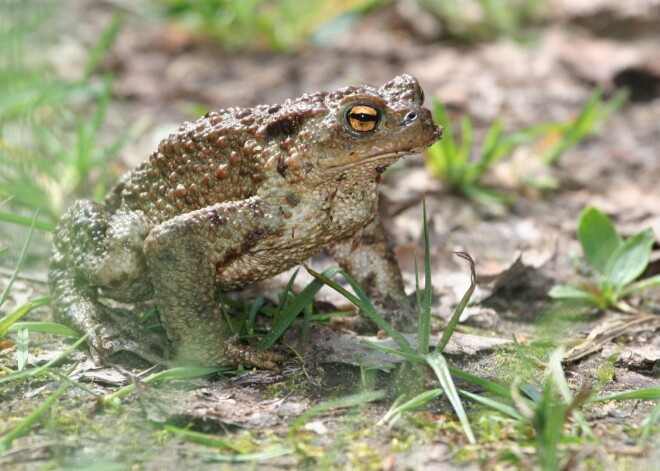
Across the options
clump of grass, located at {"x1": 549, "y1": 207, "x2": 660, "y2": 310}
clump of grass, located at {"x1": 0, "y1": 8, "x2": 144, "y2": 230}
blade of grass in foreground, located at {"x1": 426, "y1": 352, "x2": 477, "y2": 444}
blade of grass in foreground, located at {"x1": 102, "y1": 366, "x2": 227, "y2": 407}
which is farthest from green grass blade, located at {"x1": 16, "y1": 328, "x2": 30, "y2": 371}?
clump of grass, located at {"x1": 549, "y1": 207, "x2": 660, "y2": 310}

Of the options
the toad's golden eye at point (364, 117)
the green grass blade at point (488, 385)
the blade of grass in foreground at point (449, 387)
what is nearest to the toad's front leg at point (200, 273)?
the toad's golden eye at point (364, 117)

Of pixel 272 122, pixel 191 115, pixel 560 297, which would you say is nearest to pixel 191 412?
pixel 272 122

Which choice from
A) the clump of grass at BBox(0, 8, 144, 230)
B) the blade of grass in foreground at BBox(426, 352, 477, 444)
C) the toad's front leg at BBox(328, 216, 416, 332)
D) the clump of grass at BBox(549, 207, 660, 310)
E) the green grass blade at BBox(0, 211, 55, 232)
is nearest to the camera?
the blade of grass in foreground at BBox(426, 352, 477, 444)

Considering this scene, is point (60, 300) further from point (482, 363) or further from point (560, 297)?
point (560, 297)

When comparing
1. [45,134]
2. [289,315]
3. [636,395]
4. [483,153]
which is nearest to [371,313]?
[289,315]

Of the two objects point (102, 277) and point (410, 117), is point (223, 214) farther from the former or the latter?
point (410, 117)

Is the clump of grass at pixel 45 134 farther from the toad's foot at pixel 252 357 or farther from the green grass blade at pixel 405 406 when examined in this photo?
the green grass blade at pixel 405 406

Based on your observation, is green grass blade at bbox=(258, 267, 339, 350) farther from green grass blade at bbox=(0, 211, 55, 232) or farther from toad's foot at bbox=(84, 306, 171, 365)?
green grass blade at bbox=(0, 211, 55, 232)
